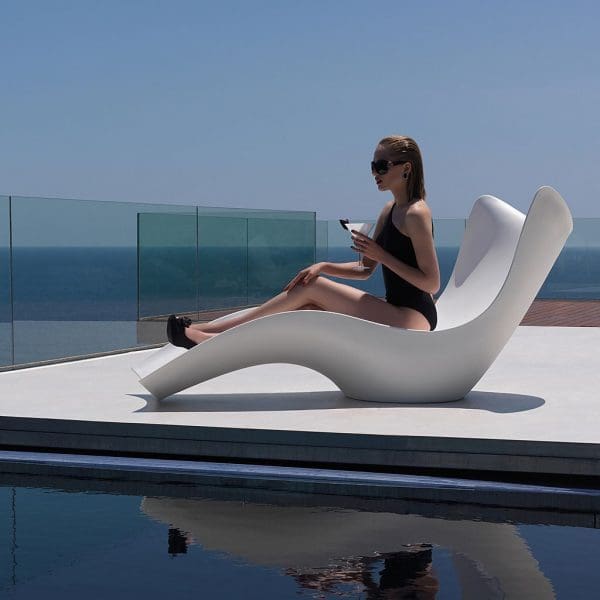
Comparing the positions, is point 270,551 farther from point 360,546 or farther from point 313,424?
point 313,424

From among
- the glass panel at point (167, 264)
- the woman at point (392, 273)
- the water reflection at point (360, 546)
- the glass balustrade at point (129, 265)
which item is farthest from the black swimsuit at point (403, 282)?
the glass panel at point (167, 264)

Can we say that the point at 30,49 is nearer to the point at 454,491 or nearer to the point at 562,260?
the point at 562,260

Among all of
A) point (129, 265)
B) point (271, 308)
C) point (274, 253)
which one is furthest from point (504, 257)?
point (274, 253)

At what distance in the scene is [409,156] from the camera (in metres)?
6.16

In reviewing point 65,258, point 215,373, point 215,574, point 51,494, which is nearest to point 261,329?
point 215,373

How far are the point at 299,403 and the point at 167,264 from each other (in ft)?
17.7

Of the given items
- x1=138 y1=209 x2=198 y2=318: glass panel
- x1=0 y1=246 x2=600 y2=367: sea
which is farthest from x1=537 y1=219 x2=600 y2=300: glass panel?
x1=138 y1=209 x2=198 y2=318: glass panel

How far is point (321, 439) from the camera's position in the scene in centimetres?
512

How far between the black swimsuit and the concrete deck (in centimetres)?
52

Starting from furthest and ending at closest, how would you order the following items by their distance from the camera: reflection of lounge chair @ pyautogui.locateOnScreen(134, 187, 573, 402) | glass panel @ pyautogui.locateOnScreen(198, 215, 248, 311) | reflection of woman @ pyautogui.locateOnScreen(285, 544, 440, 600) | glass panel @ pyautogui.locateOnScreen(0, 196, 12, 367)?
glass panel @ pyautogui.locateOnScreen(198, 215, 248, 311)
glass panel @ pyautogui.locateOnScreen(0, 196, 12, 367)
reflection of lounge chair @ pyautogui.locateOnScreen(134, 187, 573, 402)
reflection of woman @ pyautogui.locateOnScreen(285, 544, 440, 600)

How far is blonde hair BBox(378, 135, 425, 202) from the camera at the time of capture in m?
6.14

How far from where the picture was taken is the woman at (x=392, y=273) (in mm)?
5961

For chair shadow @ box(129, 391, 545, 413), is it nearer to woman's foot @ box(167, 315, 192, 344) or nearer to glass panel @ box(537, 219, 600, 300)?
woman's foot @ box(167, 315, 192, 344)

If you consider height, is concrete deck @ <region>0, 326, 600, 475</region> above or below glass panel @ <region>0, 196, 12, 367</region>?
below
